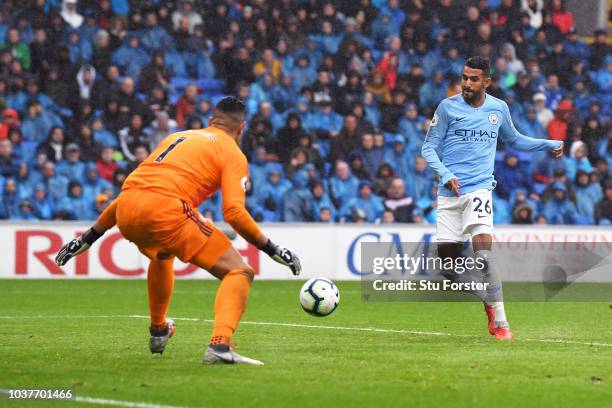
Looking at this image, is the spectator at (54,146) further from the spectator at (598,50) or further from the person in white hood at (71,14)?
the spectator at (598,50)

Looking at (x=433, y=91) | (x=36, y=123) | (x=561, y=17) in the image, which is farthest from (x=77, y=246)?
(x=561, y=17)

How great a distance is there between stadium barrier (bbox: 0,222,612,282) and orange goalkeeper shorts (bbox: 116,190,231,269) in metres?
11.1

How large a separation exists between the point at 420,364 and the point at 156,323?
78.6 inches

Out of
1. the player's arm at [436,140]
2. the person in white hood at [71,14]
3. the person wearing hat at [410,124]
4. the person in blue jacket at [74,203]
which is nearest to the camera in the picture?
the player's arm at [436,140]

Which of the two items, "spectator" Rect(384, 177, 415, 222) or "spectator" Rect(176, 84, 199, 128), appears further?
"spectator" Rect(176, 84, 199, 128)

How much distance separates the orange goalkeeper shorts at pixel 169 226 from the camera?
8250 millimetres

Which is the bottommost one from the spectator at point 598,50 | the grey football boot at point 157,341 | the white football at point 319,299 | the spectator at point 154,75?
the grey football boot at point 157,341

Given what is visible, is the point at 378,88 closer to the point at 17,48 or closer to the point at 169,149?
the point at 17,48

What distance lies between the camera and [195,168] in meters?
8.38

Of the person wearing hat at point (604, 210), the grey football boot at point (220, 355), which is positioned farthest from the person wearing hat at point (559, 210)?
the grey football boot at point (220, 355)

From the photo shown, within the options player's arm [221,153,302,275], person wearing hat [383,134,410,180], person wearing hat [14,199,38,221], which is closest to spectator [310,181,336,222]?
person wearing hat [383,134,410,180]

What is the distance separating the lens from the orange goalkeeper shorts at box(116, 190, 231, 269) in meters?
8.25

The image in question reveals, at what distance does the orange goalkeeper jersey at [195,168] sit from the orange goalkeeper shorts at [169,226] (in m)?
0.08

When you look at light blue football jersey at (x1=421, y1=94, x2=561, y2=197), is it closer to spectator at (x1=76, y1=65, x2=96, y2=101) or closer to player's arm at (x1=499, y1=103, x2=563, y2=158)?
player's arm at (x1=499, y1=103, x2=563, y2=158)
